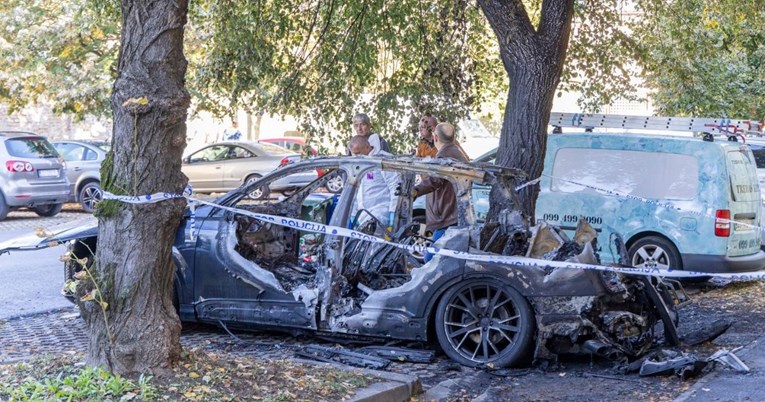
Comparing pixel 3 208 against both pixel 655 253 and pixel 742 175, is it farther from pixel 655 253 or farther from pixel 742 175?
pixel 742 175

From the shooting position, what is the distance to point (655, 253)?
1154 cm

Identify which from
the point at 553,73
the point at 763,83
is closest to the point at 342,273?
the point at 553,73

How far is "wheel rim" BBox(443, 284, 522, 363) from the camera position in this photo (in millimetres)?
7508

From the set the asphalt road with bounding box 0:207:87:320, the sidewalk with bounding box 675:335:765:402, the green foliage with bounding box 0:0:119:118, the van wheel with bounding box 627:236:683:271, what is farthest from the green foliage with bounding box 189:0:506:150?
the green foliage with bounding box 0:0:119:118

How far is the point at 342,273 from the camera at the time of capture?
8.07m

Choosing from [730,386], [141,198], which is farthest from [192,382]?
[730,386]

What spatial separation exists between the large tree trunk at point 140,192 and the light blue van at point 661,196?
6.04 m

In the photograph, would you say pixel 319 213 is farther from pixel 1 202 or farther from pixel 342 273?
pixel 1 202

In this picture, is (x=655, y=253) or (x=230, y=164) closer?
(x=655, y=253)

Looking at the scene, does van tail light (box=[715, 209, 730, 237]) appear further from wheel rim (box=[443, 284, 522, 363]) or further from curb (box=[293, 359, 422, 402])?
curb (box=[293, 359, 422, 402])

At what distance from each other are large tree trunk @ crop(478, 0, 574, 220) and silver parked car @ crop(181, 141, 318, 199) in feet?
43.5

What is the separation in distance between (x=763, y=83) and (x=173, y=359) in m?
16.5

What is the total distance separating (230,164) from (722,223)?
14.5 meters

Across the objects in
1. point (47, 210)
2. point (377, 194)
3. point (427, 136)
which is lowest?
point (47, 210)
